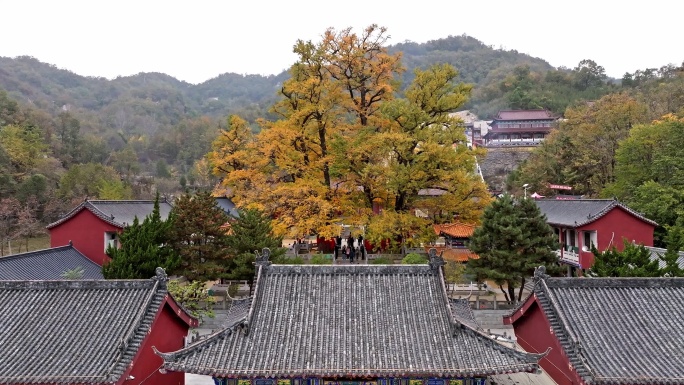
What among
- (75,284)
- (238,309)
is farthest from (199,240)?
(238,309)

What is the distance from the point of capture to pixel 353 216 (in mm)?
26578

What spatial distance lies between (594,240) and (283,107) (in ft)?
65.8

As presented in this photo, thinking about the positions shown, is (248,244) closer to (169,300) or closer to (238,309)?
(238,309)

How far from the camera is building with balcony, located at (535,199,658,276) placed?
85.3ft

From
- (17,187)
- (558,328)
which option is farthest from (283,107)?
(17,187)

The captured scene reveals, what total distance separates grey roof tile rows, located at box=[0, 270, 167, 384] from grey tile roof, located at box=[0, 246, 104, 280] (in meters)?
7.07

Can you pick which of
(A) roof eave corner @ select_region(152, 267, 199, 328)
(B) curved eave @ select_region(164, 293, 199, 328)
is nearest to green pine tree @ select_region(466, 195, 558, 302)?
(B) curved eave @ select_region(164, 293, 199, 328)

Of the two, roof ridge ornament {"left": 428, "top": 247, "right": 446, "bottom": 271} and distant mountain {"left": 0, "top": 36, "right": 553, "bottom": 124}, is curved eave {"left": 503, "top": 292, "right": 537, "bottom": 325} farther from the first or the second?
distant mountain {"left": 0, "top": 36, "right": 553, "bottom": 124}

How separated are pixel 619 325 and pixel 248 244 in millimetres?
14865

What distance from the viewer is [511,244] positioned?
70.4 ft

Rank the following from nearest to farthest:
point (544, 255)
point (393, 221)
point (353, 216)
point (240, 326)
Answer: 1. point (240, 326)
2. point (544, 255)
3. point (393, 221)
4. point (353, 216)

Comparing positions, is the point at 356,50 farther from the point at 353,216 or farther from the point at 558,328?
the point at 558,328

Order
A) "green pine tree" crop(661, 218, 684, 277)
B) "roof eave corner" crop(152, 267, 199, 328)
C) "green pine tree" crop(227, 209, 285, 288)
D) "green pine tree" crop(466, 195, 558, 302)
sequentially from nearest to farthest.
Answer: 1. "roof eave corner" crop(152, 267, 199, 328)
2. "green pine tree" crop(661, 218, 684, 277)
3. "green pine tree" crop(466, 195, 558, 302)
4. "green pine tree" crop(227, 209, 285, 288)

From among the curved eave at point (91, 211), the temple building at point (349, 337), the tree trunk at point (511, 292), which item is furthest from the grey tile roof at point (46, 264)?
the tree trunk at point (511, 292)
